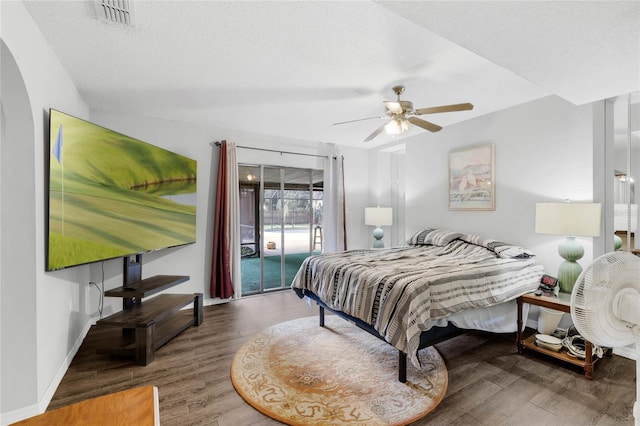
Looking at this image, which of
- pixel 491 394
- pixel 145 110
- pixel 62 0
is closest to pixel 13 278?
pixel 62 0

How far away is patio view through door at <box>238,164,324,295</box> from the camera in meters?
4.45

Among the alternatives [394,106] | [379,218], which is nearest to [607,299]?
[394,106]

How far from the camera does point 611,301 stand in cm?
103

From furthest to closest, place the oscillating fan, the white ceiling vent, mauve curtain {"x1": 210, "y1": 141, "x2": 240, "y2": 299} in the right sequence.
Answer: mauve curtain {"x1": 210, "y1": 141, "x2": 240, "y2": 299}
the white ceiling vent
the oscillating fan

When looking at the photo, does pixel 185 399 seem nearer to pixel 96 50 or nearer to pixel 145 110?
pixel 96 50

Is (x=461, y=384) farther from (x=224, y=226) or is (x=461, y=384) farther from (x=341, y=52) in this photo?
(x=224, y=226)

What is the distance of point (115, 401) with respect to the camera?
93 centimetres

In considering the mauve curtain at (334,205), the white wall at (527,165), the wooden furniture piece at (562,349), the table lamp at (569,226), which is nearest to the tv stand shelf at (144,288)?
the mauve curtain at (334,205)

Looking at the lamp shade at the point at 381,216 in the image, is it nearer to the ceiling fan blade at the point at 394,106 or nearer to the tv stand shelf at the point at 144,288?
the ceiling fan blade at the point at 394,106

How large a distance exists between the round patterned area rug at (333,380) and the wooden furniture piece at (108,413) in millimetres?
1077

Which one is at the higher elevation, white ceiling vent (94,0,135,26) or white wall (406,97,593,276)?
white ceiling vent (94,0,135,26)

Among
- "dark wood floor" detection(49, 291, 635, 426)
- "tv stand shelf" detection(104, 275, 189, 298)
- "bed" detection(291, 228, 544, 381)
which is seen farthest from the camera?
"tv stand shelf" detection(104, 275, 189, 298)

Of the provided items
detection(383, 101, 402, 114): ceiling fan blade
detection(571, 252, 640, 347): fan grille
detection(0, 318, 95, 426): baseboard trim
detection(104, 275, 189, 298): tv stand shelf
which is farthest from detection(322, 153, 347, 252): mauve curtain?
detection(571, 252, 640, 347): fan grille

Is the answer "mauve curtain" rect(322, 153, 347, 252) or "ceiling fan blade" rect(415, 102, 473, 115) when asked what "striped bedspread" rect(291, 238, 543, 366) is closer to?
"ceiling fan blade" rect(415, 102, 473, 115)
